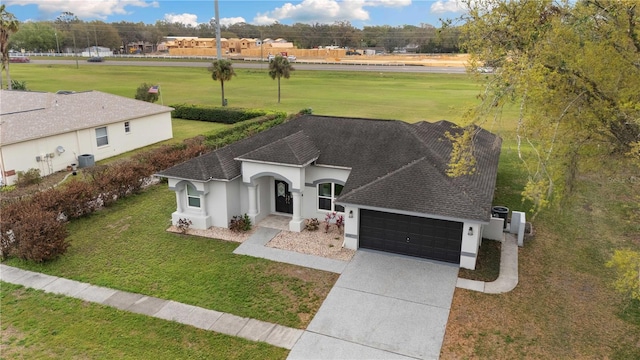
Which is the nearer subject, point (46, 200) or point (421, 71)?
point (46, 200)

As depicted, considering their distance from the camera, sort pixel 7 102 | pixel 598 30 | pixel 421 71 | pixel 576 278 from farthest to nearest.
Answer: pixel 421 71, pixel 7 102, pixel 576 278, pixel 598 30

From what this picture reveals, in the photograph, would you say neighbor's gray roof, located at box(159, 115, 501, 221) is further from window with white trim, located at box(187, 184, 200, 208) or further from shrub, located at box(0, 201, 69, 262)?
shrub, located at box(0, 201, 69, 262)

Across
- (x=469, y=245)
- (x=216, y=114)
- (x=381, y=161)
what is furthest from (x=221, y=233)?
(x=216, y=114)

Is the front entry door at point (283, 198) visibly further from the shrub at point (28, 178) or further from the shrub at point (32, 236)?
the shrub at point (28, 178)

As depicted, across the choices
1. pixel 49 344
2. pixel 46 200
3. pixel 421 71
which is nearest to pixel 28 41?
pixel 421 71

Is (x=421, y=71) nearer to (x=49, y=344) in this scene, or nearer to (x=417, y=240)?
(x=417, y=240)

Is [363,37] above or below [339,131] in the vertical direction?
above
